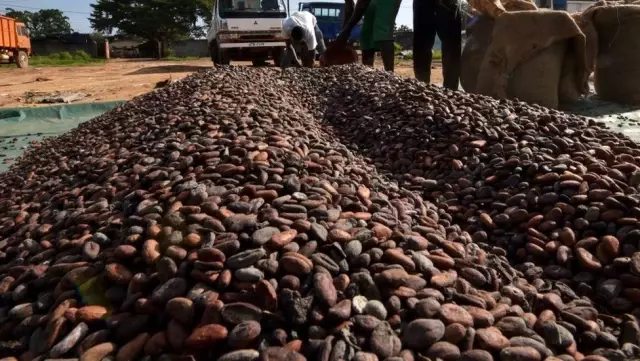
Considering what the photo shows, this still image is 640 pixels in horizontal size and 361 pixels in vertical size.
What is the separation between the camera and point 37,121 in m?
5.05

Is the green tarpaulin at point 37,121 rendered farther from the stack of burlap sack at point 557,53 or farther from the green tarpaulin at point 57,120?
the stack of burlap sack at point 557,53

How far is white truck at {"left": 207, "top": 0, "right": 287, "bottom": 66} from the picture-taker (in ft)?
30.7

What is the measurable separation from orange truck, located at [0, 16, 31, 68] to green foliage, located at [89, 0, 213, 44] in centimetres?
1062

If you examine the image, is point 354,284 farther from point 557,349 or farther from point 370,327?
point 557,349

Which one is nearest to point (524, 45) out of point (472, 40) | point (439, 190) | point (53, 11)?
point (472, 40)

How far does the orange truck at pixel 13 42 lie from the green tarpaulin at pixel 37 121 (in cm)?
966

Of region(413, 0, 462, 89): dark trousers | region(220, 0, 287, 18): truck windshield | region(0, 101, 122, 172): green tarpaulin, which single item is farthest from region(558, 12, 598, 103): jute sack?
region(220, 0, 287, 18): truck windshield

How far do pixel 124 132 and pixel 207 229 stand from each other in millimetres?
1874

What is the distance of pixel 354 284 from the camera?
1.25 metres

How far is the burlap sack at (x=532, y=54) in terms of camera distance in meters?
3.97

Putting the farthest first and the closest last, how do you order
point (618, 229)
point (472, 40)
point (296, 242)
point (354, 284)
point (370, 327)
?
point (472, 40) < point (618, 229) < point (296, 242) < point (354, 284) < point (370, 327)

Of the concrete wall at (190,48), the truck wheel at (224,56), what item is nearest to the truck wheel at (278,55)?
the truck wheel at (224,56)

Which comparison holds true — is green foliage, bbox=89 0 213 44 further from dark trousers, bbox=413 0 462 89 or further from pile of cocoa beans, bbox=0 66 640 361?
pile of cocoa beans, bbox=0 66 640 361

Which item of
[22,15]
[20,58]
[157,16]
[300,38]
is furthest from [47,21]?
[300,38]
